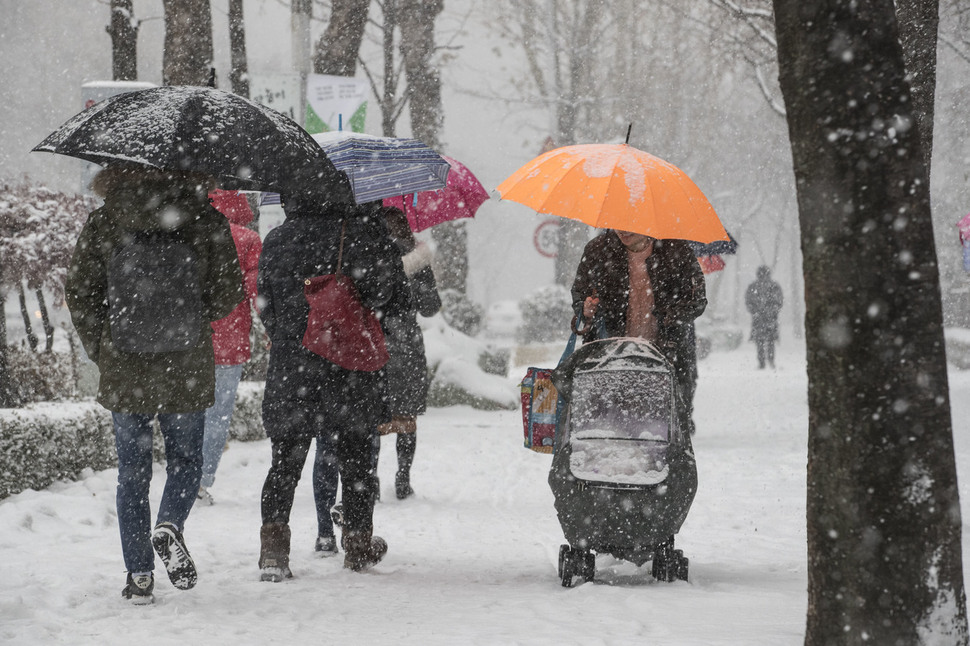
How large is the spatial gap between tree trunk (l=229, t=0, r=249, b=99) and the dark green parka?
778cm

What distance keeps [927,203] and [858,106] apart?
13.9 inches

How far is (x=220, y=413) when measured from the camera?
22.3ft

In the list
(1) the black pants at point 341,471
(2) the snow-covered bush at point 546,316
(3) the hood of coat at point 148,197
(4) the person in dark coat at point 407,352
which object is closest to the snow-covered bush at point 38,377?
(4) the person in dark coat at point 407,352

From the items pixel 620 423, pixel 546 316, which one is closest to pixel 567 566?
pixel 620 423

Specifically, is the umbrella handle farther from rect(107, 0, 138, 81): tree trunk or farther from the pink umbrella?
rect(107, 0, 138, 81): tree trunk

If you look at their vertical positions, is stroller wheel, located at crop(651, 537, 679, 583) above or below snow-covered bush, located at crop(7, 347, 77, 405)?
below

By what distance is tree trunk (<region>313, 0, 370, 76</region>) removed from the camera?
13.4m

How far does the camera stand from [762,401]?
50.9 ft

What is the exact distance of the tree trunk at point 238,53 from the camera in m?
11.9

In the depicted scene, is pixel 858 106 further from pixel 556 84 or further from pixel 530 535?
pixel 556 84

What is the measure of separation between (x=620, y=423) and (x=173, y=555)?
6.70 ft

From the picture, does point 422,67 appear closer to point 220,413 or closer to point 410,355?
point 410,355

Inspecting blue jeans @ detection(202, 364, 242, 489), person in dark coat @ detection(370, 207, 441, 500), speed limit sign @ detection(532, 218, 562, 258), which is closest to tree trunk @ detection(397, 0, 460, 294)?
person in dark coat @ detection(370, 207, 441, 500)

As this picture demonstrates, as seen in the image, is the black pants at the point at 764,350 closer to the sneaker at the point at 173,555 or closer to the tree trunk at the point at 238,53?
the tree trunk at the point at 238,53
